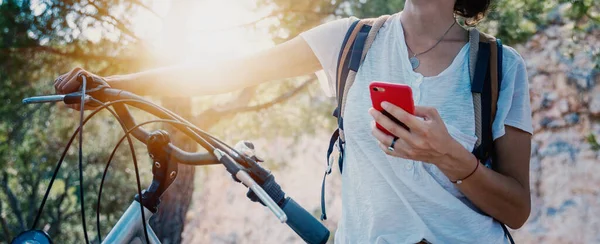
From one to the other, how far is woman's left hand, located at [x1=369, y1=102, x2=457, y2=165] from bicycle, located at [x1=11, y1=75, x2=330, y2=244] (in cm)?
23

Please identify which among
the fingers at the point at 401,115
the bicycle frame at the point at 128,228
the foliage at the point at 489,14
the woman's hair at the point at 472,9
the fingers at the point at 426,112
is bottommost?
the foliage at the point at 489,14

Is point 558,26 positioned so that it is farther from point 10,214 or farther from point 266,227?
point 10,214

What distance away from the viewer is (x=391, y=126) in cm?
111

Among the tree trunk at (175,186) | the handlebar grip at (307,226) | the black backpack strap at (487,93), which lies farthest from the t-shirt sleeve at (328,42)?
the tree trunk at (175,186)

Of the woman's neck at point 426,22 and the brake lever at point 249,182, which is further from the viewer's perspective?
the woman's neck at point 426,22

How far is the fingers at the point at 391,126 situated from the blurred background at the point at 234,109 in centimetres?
329

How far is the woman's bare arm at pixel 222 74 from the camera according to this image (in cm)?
161

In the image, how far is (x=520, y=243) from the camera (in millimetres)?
9383

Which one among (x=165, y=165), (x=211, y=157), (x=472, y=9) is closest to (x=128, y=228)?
(x=165, y=165)

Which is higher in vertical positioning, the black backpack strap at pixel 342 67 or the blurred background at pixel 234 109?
the black backpack strap at pixel 342 67

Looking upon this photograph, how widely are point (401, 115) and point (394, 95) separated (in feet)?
0.15

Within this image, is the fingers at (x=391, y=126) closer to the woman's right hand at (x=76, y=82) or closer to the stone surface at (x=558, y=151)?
the woman's right hand at (x=76, y=82)

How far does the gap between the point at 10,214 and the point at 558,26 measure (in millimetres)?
12374

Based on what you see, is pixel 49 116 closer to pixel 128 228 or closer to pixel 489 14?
pixel 489 14
